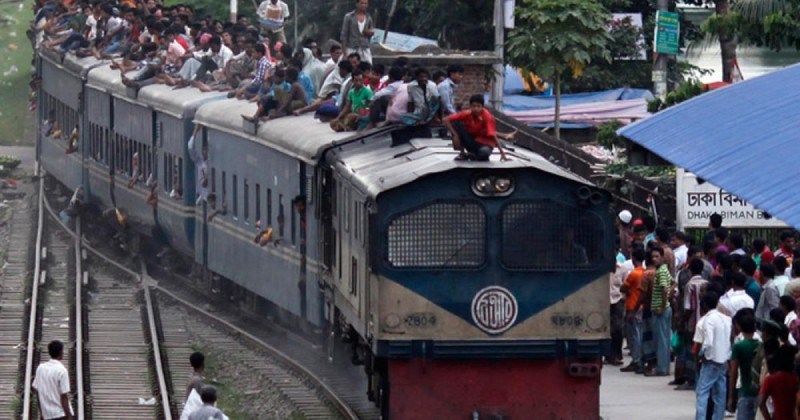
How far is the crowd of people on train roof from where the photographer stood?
16125mm

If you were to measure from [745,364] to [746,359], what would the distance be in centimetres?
6

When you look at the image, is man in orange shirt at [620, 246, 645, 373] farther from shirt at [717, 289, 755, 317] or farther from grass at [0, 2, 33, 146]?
grass at [0, 2, 33, 146]

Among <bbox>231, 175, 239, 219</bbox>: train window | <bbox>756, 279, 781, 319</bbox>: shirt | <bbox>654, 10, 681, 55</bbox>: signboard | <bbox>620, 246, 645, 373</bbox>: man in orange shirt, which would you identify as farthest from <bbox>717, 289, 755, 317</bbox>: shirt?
<bbox>654, 10, 681, 55</bbox>: signboard

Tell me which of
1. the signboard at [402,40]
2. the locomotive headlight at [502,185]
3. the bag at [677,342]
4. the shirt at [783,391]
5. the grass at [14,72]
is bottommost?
the grass at [14,72]

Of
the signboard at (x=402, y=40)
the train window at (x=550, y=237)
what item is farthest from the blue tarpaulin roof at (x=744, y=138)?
the signboard at (x=402, y=40)

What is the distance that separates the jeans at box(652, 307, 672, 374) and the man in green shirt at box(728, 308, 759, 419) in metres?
4.43

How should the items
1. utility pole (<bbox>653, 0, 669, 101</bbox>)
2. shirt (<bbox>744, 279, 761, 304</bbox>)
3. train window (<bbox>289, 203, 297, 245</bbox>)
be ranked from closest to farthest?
shirt (<bbox>744, 279, 761, 304</bbox>)
train window (<bbox>289, 203, 297, 245</bbox>)
utility pole (<bbox>653, 0, 669, 101</bbox>)

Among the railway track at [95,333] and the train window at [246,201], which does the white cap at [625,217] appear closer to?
the train window at [246,201]

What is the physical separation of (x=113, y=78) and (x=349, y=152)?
1251 centimetres

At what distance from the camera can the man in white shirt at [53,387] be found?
1345 centimetres

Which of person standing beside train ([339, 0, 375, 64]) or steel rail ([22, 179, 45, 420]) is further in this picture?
person standing beside train ([339, 0, 375, 64])

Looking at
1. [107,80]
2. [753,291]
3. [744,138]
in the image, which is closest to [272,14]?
[107,80]

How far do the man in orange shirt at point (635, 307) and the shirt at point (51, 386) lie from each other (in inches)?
248

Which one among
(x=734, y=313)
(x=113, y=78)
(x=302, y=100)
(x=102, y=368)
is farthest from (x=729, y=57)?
(x=734, y=313)
